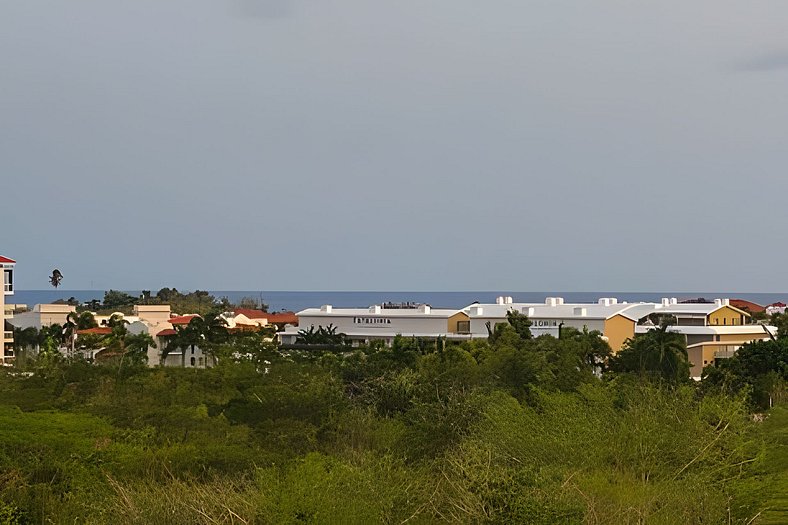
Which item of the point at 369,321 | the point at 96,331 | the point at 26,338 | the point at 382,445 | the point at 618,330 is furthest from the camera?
the point at 96,331

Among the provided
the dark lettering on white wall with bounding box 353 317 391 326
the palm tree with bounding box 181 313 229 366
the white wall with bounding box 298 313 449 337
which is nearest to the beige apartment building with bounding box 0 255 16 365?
the palm tree with bounding box 181 313 229 366

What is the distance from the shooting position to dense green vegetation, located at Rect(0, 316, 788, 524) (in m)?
17.1

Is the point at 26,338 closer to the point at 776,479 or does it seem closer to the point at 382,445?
the point at 382,445

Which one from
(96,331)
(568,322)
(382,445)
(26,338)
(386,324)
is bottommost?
(382,445)

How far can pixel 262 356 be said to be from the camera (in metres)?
48.1

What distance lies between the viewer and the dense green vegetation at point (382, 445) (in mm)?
17078

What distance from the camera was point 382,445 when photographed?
101 ft

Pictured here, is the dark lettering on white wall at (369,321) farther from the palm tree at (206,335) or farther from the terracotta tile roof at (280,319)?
the terracotta tile roof at (280,319)

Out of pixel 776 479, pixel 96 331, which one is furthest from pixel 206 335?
pixel 776 479

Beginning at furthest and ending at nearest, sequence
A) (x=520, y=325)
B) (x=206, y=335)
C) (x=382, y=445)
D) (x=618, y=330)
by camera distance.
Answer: (x=618, y=330) → (x=206, y=335) → (x=520, y=325) → (x=382, y=445)

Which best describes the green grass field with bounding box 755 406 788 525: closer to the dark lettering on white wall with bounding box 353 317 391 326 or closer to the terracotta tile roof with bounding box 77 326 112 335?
the dark lettering on white wall with bounding box 353 317 391 326

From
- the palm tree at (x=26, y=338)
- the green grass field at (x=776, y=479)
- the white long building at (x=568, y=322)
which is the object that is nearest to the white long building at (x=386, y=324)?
the white long building at (x=568, y=322)

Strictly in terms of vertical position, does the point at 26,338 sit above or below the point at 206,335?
below

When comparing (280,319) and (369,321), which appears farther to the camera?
(280,319)
